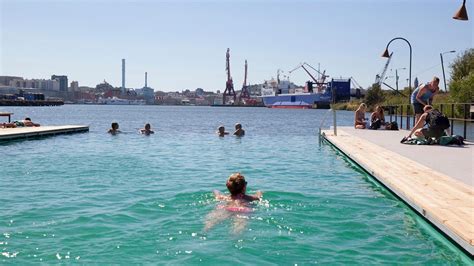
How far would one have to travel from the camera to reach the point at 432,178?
867 centimetres

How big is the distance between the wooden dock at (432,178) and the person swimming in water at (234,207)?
2377mm

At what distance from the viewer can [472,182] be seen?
8.27 meters

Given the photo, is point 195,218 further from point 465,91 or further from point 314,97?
point 314,97

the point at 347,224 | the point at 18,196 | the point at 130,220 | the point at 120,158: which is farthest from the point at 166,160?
the point at 347,224

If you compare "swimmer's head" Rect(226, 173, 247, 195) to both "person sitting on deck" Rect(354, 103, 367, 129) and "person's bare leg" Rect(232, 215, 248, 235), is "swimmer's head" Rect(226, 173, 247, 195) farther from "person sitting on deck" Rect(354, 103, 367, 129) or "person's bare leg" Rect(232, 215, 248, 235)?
"person sitting on deck" Rect(354, 103, 367, 129)

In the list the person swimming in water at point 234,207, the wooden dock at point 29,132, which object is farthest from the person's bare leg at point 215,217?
the wooden dock at point 29,132

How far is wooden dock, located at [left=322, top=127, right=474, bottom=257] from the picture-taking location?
5.90 meters

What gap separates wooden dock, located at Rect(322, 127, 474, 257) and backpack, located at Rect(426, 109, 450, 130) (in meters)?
0.64

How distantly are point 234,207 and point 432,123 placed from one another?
352 inches

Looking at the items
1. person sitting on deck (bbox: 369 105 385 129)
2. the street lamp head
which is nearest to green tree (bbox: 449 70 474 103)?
person sitting on deck (bbox: 369 105 385 129)

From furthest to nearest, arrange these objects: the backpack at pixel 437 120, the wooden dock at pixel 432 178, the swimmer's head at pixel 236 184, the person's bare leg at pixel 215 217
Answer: the backpack at pixel 437 120, the swimmer's head at pixel 236 184, the person's bare leg at pixel 215 217, the wooden dock at pixel 432 178

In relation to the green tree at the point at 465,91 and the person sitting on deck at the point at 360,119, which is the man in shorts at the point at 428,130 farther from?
the green tree at the point at 465,91

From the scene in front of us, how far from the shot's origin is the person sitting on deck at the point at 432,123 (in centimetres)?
1408

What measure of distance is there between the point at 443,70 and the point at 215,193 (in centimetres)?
6014
